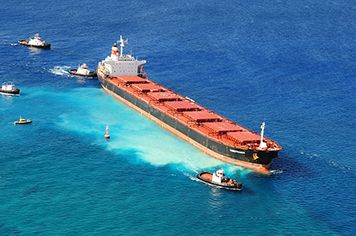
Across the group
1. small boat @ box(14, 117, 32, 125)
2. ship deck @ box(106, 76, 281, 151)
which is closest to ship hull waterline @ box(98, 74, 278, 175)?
ship deck @ box(106, 76, 281, 151)

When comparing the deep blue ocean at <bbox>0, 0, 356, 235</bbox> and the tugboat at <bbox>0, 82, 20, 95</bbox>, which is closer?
the deep blue ocean at <bbox>0, 0, 356, 235</bbox>

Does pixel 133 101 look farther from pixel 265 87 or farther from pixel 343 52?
pixel 343 52

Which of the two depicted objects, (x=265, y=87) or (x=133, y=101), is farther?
(x=265, y=87)

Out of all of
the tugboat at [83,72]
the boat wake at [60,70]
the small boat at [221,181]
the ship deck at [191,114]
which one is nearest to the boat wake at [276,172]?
the ship deck at [191,114]

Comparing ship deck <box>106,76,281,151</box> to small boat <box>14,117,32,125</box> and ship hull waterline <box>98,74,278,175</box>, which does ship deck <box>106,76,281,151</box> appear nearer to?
ship hull waterline <box>98,74,278,175</box>

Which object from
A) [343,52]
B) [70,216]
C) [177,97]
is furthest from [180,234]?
[343,52]

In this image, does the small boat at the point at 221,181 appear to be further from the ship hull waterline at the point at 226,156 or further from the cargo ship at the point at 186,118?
the cargo ship at the point at 186,118

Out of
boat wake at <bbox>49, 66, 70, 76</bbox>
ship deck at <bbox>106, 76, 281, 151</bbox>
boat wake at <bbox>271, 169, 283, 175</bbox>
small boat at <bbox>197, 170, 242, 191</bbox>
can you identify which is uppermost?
boat wake at <bbox>49, 66, 70, 76</bbox>
